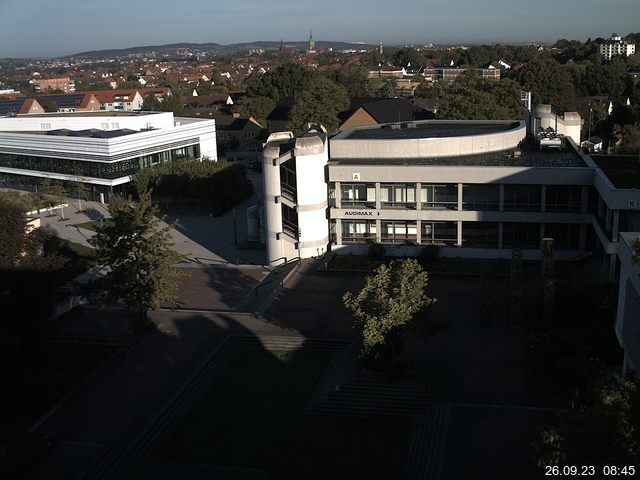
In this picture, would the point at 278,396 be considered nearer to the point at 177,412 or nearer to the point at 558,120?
the point at 177,412

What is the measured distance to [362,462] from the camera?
1828 cm

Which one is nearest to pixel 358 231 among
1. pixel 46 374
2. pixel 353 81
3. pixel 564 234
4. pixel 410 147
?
pixel 410 147

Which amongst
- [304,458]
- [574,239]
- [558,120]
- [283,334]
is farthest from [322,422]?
[558,120]

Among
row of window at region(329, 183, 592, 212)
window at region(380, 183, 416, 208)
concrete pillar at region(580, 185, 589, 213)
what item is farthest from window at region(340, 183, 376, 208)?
concrete pillar at region(580, 185, 589, 213)

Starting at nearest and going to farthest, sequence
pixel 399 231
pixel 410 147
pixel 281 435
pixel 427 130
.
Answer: pixel 281 435
pixel 399 231
pixel 410 147
pixel 427 130

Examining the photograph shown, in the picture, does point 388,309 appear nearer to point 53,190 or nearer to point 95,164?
point 95,164

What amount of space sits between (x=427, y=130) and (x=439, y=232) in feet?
32.0

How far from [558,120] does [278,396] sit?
29.9m

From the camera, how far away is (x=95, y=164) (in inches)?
2041

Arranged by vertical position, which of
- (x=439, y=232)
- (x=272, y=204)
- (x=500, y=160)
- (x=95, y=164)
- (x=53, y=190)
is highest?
(x=500, y=160)

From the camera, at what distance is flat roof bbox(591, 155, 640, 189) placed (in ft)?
97.3

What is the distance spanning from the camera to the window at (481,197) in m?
33.2

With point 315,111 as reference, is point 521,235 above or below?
below

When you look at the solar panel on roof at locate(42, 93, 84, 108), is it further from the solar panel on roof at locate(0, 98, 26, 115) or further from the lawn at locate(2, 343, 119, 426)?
the lawn at locate(2, 343, 119, 426)
